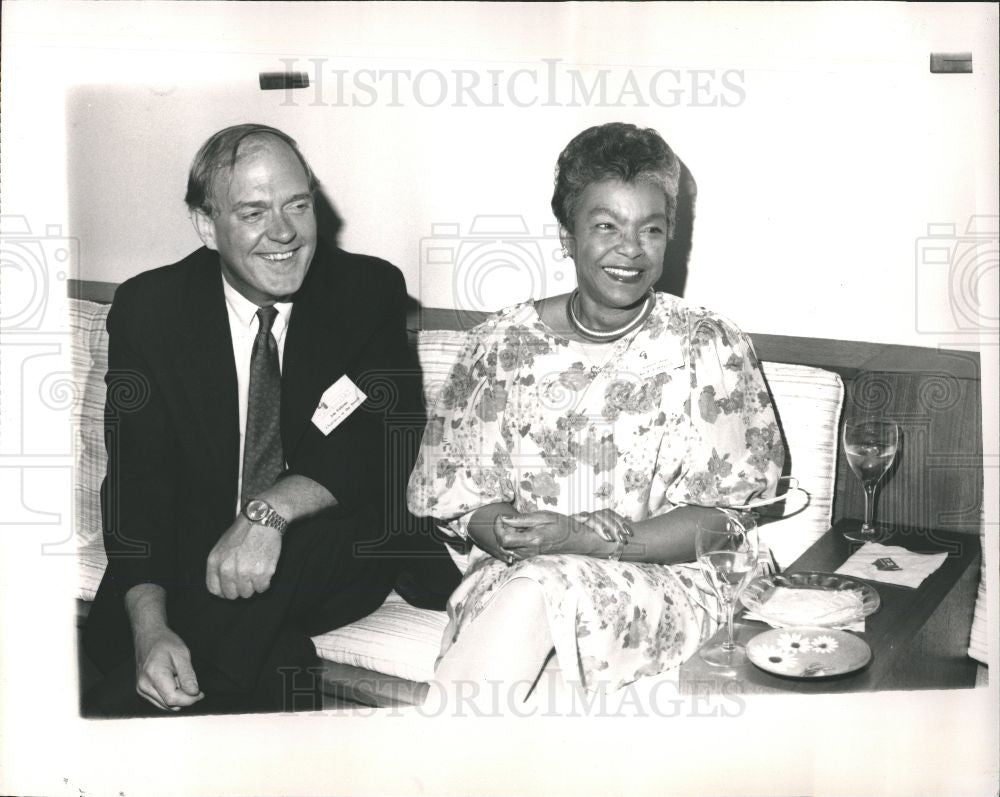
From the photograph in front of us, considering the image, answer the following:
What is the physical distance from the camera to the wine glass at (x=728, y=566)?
1.59 meters

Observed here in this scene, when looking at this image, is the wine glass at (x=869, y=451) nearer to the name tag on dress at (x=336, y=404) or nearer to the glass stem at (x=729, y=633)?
the glass stem at (x=729, y=633)

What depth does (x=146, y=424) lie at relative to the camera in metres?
1.87

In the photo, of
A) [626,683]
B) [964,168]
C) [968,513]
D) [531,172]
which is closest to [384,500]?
[626,683]

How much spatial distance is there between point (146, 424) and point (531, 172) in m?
0.86

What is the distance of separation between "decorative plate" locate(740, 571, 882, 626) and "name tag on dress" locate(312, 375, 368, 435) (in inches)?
30.8

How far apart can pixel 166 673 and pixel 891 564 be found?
4.37ft

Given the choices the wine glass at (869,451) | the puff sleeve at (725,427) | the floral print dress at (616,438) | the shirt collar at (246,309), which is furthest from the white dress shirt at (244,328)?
the wine glass at (869,451)

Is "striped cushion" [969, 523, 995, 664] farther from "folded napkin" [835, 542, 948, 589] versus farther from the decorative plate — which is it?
the decorative plate

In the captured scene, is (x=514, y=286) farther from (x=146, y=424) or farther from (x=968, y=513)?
(x=968, y=513)

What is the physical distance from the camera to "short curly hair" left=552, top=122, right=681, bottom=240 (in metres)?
1.78

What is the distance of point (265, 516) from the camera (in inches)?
72.0

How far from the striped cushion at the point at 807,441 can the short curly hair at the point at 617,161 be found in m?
0.40

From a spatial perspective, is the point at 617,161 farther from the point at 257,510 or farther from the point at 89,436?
the point at 89,436

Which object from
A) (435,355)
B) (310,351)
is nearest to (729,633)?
(435,355)
